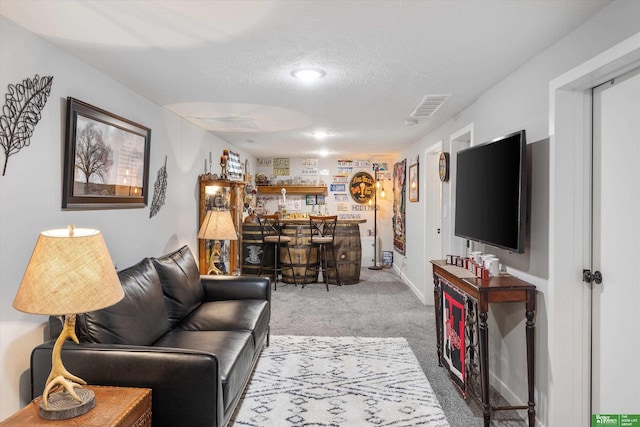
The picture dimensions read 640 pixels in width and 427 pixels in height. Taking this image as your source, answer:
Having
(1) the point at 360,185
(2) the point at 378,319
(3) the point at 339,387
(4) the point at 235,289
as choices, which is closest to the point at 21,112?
(4) the point at 235,289

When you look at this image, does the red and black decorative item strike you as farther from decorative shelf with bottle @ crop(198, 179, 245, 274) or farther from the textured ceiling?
decorative shelf with bottle @ crop(198, 179, 245, 274)

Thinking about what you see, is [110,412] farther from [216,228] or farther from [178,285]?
[216,228]

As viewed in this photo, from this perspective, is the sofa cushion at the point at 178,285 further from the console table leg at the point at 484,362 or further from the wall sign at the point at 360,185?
the wall sign at the point at 360,185

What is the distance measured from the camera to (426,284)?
194 inches

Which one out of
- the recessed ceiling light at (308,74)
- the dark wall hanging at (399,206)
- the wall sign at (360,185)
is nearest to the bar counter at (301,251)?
the dark wall hanging at (399,206)

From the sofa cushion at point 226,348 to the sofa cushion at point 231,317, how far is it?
0.12 m

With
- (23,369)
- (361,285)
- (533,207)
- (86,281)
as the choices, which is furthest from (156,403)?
(361,285)

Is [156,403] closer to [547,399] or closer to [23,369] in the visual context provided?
[23,369]

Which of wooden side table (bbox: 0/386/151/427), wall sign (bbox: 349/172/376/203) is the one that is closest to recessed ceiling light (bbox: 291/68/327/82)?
wooden side table (bbox: 0/386/151/427)

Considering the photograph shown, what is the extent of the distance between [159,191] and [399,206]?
4376mm

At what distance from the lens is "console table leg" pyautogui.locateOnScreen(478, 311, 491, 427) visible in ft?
7.23

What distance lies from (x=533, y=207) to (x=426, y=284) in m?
2.80

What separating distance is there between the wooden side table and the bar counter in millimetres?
4317

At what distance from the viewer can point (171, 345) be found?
2.28 meters
